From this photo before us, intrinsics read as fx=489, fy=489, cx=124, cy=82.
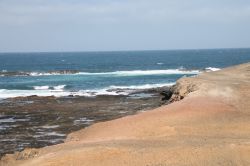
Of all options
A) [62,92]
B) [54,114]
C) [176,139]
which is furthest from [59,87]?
[176,139]

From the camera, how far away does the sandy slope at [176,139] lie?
13.4 meters

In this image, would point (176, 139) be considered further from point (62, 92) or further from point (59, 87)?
point (59, 87)

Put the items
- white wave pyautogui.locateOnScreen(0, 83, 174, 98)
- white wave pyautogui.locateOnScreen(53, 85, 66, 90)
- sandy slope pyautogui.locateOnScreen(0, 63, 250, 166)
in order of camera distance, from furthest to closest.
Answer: white wave pyautogui.locateOnScreen(53, 85, 66, 90)
white wave pyautogui.locateOnScreen(0, 83, 174, 98)
sandy slope pyautogui.locateOnScreen(0, 63, 250, 166)

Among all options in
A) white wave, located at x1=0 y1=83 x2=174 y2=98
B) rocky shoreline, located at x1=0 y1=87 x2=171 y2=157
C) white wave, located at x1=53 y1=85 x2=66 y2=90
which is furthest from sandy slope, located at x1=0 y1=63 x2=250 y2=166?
white wave, located at x1=53 y1=85 x2=66 y2=90

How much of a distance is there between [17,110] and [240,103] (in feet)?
63.0

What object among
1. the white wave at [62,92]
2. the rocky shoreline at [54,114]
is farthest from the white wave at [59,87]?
the rocky shoreline at [54,114]

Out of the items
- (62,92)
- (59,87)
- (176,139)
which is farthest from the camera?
(59,87)

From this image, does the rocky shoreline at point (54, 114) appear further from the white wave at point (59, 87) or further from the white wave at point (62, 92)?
the white wave at point (59, 87)

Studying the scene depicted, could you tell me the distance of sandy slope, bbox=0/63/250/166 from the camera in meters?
13.4

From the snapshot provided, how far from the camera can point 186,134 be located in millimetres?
17266

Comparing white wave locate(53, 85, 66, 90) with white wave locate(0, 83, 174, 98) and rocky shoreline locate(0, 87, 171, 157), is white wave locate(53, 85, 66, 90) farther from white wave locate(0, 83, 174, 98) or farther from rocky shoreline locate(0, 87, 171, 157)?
rocky shoreline locate(0, 87, 171, 157)

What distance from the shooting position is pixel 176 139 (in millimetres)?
15820

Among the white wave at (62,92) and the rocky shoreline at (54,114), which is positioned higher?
the rocky shoreline at (54,114)

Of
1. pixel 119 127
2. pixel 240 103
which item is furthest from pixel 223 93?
pixel 119 127
